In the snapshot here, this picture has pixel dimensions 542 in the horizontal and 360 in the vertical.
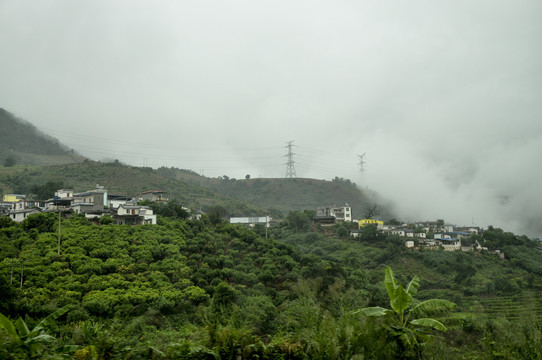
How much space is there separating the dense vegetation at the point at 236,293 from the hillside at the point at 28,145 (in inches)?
3145

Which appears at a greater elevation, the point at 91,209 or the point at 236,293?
the point at 91,209

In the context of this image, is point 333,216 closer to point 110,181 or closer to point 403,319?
point 110,181

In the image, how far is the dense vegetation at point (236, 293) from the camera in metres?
4.60

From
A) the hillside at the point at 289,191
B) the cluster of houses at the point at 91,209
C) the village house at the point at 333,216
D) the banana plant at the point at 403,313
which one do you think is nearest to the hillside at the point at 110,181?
the village house at the point at 333,216

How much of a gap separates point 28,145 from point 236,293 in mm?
113925

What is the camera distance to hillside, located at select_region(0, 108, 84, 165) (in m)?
93.0

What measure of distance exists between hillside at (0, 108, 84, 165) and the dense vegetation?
262 feet

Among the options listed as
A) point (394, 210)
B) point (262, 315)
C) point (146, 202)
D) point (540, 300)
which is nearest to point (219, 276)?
point (262, 315)

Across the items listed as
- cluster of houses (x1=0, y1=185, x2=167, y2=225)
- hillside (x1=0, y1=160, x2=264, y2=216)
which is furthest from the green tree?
hillside (x1=0, y1=160, x2=264, y2=216)

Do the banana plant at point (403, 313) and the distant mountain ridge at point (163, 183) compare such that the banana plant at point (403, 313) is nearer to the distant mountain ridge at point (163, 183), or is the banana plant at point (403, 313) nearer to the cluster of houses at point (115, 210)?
the cluster of houses at point (115, 210)

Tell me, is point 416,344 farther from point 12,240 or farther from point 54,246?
point 12,240

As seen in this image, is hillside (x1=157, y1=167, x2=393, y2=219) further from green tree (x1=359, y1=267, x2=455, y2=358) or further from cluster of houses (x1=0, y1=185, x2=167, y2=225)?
green tree (x1=359, y1=267, x2=455, y2=358)

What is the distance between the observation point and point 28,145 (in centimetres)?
10581

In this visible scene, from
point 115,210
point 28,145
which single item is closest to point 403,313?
point 115,210
